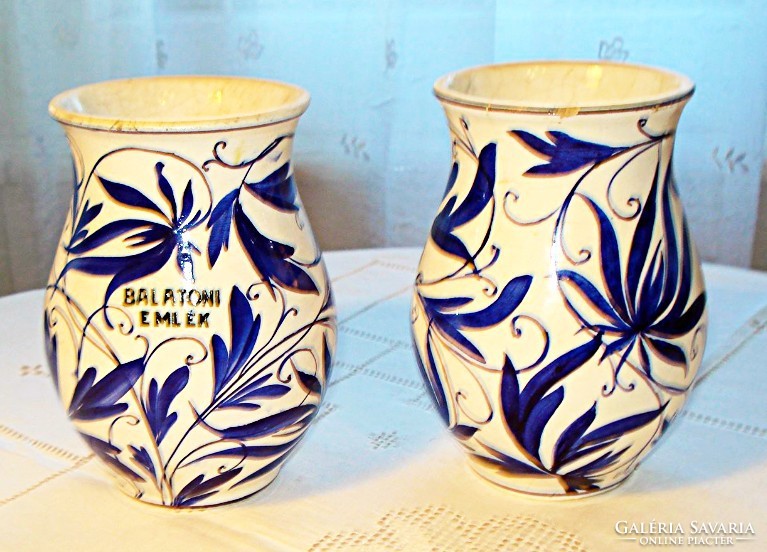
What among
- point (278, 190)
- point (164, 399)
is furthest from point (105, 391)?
point (278, 190)

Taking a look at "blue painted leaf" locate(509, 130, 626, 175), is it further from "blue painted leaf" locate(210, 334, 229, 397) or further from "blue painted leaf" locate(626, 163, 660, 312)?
"blue painted leaf" locate(210, 334, 229, 397)

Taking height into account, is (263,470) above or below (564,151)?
below

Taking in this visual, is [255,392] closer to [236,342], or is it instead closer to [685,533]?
[236,342]

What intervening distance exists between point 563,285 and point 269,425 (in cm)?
18

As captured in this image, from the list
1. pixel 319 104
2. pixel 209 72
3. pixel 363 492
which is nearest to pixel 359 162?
pixel 319 104

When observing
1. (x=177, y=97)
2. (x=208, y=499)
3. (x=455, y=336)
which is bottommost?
(x=208, y=499)

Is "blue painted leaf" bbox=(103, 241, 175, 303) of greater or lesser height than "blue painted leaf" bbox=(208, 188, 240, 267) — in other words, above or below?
below

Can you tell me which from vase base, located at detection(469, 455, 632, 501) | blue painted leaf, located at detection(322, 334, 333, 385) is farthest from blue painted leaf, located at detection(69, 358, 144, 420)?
vase base, located at detection(469, 455, 632, 501)

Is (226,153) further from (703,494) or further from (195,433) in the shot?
(703,494)

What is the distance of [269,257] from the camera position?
51 cm

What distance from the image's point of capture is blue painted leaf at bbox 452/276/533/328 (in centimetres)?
50

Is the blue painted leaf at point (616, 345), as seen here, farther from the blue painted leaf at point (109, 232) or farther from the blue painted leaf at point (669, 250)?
the blue painted leaf at point (109, 232)

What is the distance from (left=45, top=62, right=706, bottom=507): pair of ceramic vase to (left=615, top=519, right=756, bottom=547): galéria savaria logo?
37 mm

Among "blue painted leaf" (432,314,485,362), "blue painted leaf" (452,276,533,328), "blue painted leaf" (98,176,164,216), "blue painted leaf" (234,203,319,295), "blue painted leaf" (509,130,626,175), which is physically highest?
"blue painted leaf" (509,130,626,175)
